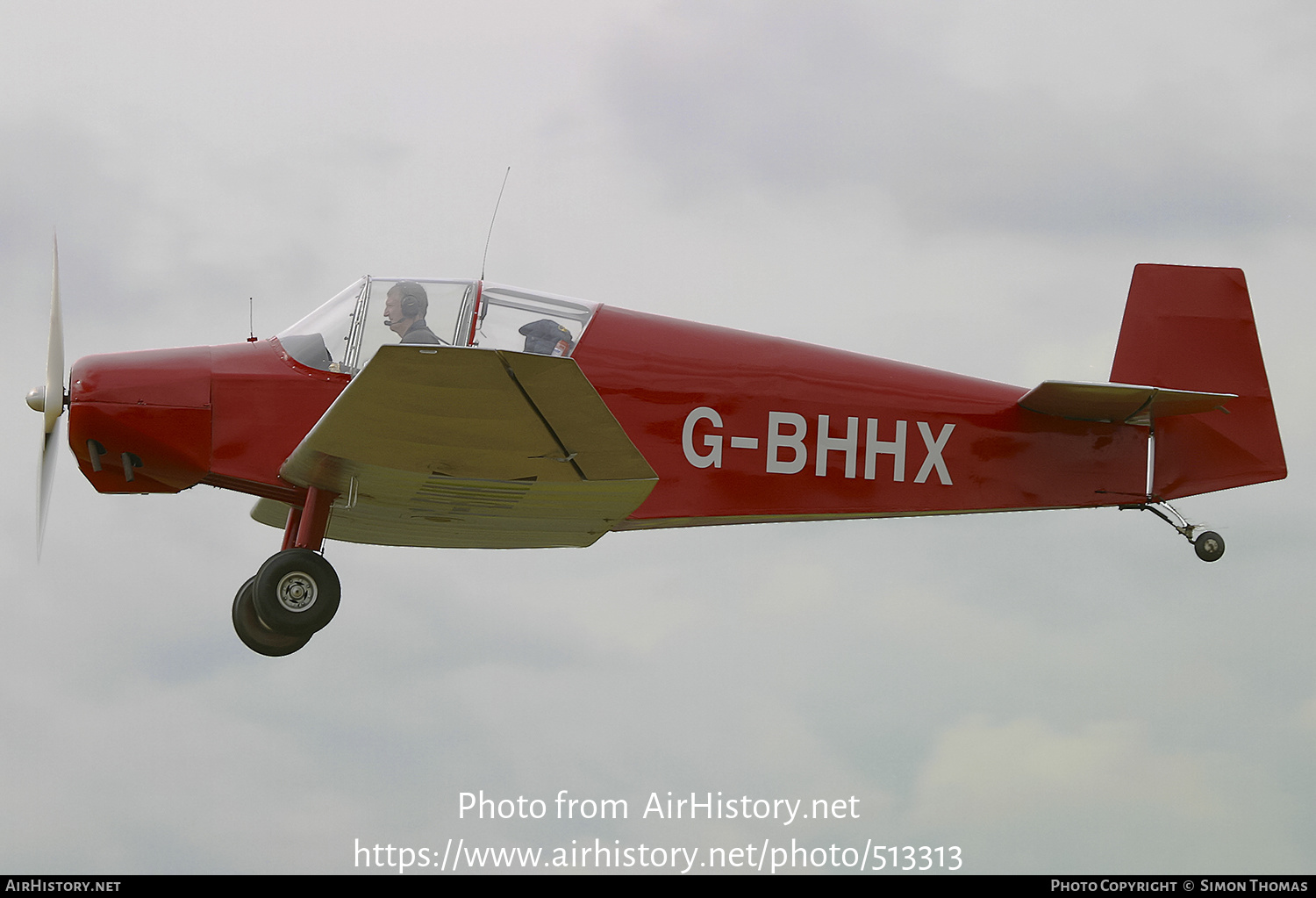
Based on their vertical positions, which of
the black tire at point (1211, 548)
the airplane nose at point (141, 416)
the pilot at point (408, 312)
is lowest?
the black tire at point (1211, 548)

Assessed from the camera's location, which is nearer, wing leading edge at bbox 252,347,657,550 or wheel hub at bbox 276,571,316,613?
wing leading edge at bbox 252,347,657,550

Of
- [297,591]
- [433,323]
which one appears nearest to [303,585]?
[297,591]

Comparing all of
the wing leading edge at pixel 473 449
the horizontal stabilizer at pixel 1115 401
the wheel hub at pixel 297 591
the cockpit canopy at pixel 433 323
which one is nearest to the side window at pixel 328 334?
the cockpit canopy at pixel 433 323

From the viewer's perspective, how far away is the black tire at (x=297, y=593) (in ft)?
28.2

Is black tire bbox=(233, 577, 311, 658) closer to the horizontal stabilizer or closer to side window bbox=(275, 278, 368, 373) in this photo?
side window bbox=(275, 278, 368, 373)

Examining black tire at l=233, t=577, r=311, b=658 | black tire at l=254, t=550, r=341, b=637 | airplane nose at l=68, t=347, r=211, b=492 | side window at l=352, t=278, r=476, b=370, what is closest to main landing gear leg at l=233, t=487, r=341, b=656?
black tire at l=254, t=550, r=341, b=637

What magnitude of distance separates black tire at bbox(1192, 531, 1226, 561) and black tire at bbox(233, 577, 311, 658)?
21.5ft

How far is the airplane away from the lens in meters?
Result: 8.24

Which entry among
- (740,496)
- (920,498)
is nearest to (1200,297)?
(920,498)

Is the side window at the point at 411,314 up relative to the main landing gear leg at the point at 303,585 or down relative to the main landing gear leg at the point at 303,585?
up

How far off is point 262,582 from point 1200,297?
298 inches

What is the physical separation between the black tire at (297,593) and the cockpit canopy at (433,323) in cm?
132

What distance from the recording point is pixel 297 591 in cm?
866

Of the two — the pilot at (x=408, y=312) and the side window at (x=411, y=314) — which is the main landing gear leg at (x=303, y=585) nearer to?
the side window at (x=411, y=314)
